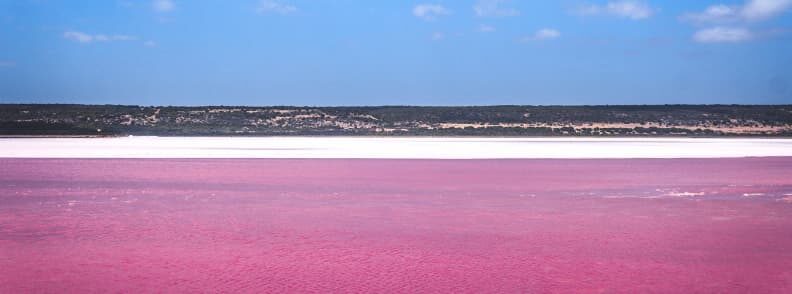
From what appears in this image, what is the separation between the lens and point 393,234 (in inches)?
380

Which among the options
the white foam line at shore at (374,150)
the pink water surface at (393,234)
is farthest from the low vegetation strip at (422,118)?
the pink water surface at (393,234)

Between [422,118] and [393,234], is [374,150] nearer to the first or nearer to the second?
[393,234]

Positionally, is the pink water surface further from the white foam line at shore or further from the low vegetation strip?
the low vegetation strip

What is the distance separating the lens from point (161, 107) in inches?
3962

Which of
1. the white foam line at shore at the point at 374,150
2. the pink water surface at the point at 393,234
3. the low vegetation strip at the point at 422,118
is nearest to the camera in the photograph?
the pink water surface at the point at 393,234

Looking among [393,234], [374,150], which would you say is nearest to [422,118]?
[374,150]

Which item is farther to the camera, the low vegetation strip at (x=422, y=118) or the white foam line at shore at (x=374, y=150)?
the low vegetation strip at (x=422, y=118)

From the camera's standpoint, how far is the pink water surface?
23.6 ft

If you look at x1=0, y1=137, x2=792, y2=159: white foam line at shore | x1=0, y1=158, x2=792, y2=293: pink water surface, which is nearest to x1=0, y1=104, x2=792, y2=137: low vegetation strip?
x1=0, y1=137, x2=792, y2=159: white foam line at shore

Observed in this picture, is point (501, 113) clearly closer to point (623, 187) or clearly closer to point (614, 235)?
point (623, 187)

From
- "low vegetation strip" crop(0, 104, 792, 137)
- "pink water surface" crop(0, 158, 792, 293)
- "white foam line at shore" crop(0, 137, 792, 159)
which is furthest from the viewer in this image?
"low vegetation strip" crop(0, 104, 792, 137)

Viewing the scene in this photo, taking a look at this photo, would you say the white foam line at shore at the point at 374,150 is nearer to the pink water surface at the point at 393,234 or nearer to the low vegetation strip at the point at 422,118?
the pink water surface at the point at 393,234

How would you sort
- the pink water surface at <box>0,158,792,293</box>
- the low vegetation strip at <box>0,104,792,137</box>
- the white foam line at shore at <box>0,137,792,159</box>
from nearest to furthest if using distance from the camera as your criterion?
the pink water surface at <box>0,158,792,293</box>
the white foam line at shore at <box>0,137,792,159</box>
the low vegetation strip at <box>0,104,792,137</box>

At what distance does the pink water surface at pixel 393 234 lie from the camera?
7203 millimetres
